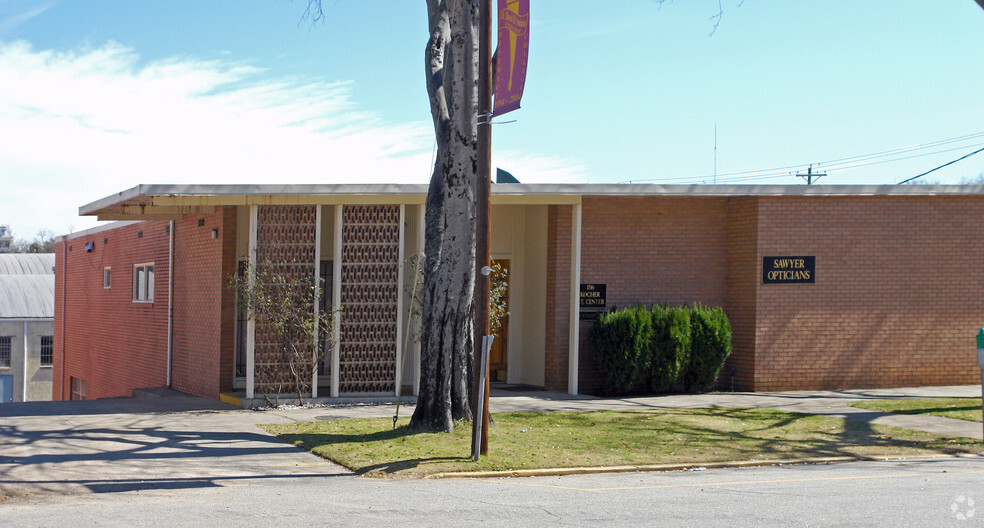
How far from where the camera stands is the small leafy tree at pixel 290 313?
14.4 meters

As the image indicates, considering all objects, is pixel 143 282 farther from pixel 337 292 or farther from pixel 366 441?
pixel 366 441

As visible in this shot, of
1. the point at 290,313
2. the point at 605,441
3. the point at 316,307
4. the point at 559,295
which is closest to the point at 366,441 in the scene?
the point at 605,441

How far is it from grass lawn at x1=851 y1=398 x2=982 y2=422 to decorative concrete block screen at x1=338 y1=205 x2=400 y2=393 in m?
7.53

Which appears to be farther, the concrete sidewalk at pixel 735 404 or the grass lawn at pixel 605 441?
the concrete sidewalk at pixel 735 404

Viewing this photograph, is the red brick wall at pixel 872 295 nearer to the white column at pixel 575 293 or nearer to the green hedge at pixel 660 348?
the green hedge at pixel 660 348

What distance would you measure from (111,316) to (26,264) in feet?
131

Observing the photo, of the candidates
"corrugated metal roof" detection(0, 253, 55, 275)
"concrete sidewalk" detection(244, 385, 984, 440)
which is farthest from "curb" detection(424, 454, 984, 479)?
"corrugated metal roof" detection(0, 253, 55, 275)

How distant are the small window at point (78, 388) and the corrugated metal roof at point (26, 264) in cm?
3260

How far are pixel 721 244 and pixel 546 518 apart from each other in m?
11.0

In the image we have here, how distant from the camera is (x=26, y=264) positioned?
57.9 m

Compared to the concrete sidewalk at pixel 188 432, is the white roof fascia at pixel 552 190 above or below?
above

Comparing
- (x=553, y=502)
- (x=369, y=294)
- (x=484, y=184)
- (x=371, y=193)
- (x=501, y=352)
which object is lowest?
(x=553, y=502)

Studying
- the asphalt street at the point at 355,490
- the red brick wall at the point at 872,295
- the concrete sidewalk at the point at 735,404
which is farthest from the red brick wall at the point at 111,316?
the red brick wall at the point at 872,295

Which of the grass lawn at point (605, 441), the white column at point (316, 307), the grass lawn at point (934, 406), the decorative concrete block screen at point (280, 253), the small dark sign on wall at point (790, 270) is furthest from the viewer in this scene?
the small dark sign on wall at point (790, 270)
